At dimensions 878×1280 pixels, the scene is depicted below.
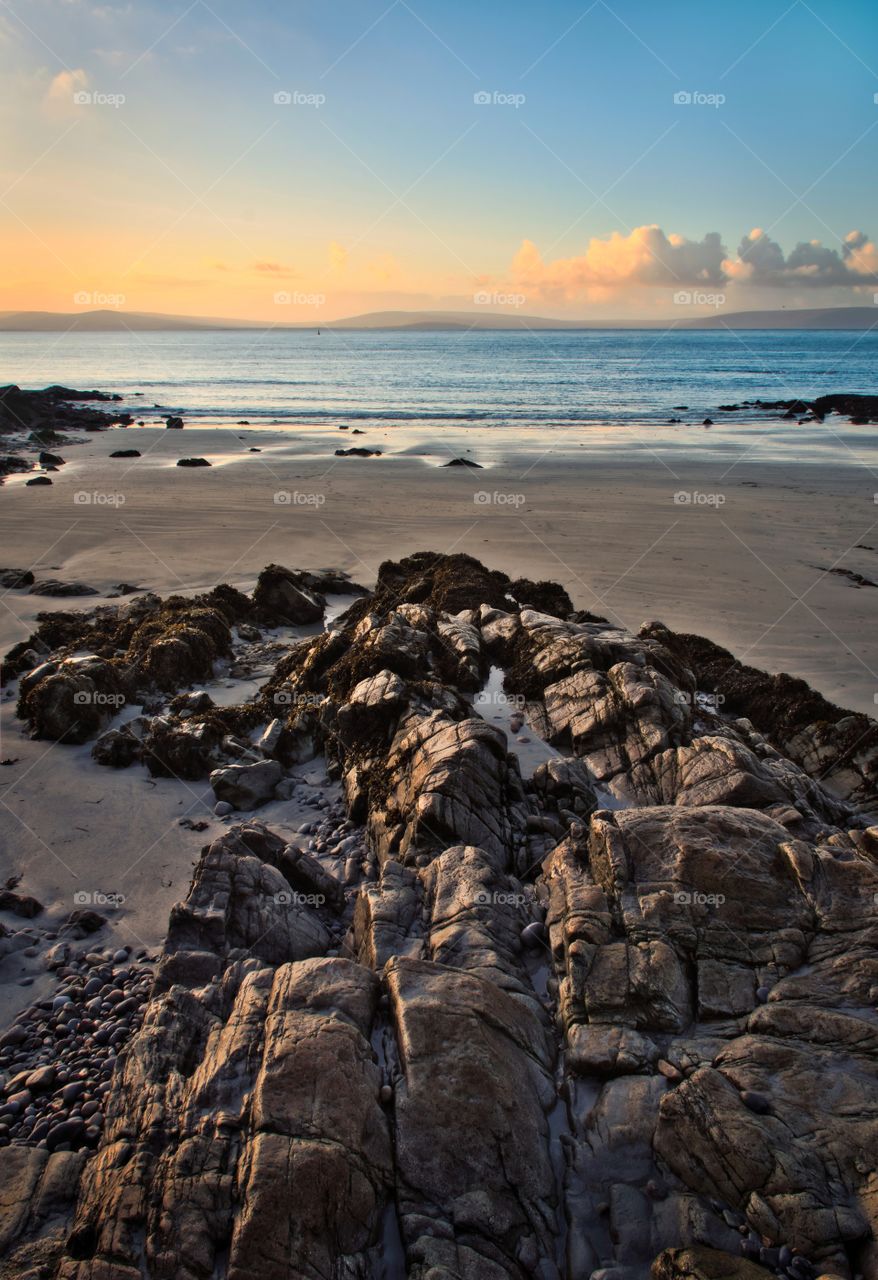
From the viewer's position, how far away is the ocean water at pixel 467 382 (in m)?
55.0

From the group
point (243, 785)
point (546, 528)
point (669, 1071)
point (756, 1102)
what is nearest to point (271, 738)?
point (243, 785)

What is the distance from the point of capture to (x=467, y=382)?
262 feet

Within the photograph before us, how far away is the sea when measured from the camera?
2122 inches

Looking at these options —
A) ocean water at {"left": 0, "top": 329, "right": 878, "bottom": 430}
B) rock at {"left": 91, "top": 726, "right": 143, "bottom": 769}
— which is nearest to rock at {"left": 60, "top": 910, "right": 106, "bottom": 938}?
rock at {"left": 91, "top": 726, "right": 143, "bottom": 769}

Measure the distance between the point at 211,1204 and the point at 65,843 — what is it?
549 cm

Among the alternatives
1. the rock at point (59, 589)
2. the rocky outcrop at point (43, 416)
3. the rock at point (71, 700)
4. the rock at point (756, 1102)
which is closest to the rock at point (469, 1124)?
the rock at point (756, 1102)

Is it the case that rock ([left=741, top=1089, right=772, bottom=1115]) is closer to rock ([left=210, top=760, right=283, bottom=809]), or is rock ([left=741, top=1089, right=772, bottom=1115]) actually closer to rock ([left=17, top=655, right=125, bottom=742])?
rock ([left=210, top=760, right=283, bottom=809])

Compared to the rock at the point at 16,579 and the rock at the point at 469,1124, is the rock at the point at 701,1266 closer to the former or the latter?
the rock at the point at 469,1124

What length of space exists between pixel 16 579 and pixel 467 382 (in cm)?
6876

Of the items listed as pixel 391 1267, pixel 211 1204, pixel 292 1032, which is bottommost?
pixel 391 1267

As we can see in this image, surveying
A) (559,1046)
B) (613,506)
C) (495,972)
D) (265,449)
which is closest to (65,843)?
(495,972)

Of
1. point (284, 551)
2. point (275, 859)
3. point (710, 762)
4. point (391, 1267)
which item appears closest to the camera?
point (391, 1267)

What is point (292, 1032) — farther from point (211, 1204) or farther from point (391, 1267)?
point (391, 1267)

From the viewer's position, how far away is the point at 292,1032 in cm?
503
